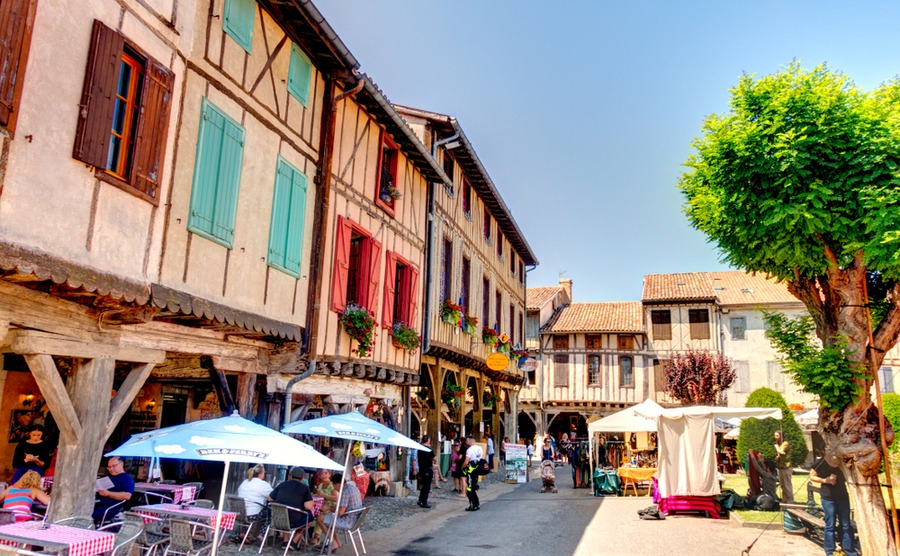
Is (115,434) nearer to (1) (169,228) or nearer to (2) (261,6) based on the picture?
(1) (169,228)

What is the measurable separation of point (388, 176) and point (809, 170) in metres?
A: 7.50

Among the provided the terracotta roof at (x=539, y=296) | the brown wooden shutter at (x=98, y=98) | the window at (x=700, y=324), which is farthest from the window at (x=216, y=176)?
the window at (x=700, y=324)

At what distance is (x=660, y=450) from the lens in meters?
13.2

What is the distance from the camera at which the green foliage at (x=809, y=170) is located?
7.73 m

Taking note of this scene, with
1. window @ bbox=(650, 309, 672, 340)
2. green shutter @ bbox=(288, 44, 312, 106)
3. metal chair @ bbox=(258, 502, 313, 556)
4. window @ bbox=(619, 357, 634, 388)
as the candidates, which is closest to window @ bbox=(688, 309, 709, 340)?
window @ bbox=(650, 309, 672, 340)

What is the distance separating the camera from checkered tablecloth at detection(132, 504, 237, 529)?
692 centimetres

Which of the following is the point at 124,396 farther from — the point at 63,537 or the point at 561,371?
the point at 561,371

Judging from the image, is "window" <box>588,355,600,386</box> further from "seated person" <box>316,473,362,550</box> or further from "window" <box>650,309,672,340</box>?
"seated person" <box>316,473,362,550</box>

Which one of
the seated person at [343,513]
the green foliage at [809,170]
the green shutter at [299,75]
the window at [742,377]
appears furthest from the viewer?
the window at [742,377]

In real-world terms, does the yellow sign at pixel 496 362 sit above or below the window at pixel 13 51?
below

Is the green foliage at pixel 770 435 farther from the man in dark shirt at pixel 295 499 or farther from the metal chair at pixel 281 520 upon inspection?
the metal chair at pixel 281 520

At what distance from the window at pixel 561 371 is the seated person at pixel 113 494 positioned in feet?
89.3

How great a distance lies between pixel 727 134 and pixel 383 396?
7.98m

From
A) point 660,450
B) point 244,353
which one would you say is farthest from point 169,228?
point 660,450
